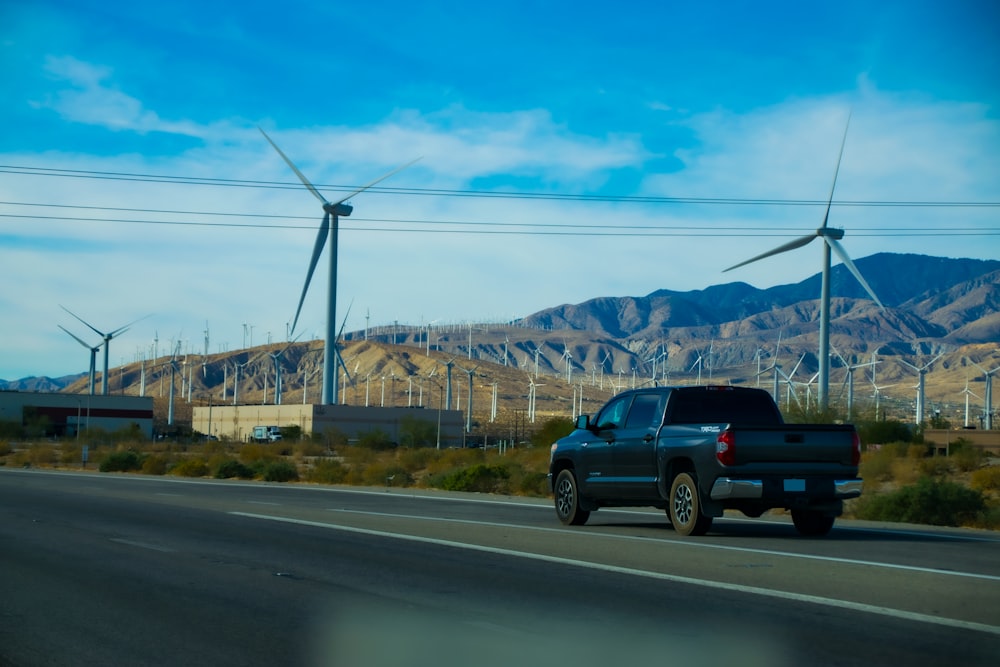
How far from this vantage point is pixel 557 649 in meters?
8.61

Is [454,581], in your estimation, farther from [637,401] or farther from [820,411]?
[820,411]

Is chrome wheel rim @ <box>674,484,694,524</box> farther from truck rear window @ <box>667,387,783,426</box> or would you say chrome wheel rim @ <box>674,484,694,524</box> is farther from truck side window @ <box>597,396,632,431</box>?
truck side window @ <box>597,396,632,431</box>

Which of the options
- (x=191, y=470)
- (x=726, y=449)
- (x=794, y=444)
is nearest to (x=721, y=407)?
(x=794, y=444)

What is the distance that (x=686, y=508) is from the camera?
16578mm

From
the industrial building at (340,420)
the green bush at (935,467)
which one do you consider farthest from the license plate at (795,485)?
the industrial building at (340,420)

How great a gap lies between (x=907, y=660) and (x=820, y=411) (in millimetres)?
52176

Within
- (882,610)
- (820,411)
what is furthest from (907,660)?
(820,411)

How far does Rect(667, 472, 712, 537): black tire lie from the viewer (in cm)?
1630

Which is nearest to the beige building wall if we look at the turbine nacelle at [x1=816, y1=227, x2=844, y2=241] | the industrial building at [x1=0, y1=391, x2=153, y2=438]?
the turbine nacelle at [x1=816, y1=227, x2=844, y2=241]

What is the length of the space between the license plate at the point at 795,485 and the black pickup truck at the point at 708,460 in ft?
0.04

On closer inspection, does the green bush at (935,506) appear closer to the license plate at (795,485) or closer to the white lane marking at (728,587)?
the license plate at (795,485)

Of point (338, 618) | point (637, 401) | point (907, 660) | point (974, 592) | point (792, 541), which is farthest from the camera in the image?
point (637, 401)

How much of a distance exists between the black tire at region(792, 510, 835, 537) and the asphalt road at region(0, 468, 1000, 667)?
0.84ft

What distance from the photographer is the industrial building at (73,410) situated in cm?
12738
